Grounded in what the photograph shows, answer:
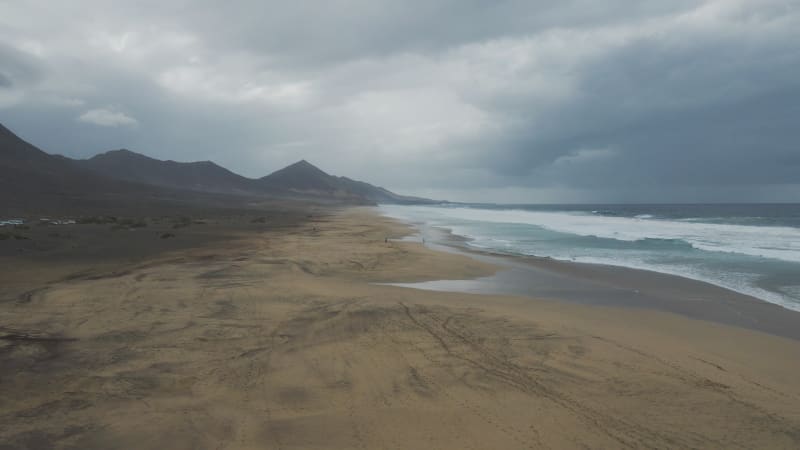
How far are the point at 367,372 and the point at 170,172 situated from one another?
14938 centimetres

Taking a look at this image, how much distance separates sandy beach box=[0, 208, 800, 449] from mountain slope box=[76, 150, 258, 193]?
125 m

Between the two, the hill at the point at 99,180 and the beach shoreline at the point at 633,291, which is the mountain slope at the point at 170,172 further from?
the beach shoreline at the point at 633,291

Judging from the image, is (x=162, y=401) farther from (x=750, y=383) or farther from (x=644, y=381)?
(x=750, y=383)

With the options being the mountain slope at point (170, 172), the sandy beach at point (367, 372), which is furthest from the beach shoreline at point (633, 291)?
the mountain slope at point (170, 172)

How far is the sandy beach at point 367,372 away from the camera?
460 centimetres

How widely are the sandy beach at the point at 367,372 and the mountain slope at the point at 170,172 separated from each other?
12465 cm

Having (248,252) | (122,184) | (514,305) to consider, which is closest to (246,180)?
(122,184)

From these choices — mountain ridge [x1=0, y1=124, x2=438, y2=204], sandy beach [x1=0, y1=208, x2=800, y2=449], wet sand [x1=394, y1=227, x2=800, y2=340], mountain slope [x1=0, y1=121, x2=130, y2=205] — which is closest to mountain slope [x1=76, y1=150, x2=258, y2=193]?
mountain ridge [x1=0, y1=124, x2=438, y2=204]

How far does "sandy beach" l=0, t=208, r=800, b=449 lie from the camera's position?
4.60m

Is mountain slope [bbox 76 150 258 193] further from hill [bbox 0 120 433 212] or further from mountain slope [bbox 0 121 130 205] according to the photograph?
mountain slope [bbox 0 121 130 205]

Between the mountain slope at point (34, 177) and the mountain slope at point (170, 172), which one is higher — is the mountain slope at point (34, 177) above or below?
below

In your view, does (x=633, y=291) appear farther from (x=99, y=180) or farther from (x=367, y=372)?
(x=99, y=180)

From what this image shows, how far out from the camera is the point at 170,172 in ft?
437

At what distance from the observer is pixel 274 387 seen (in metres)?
5.59
